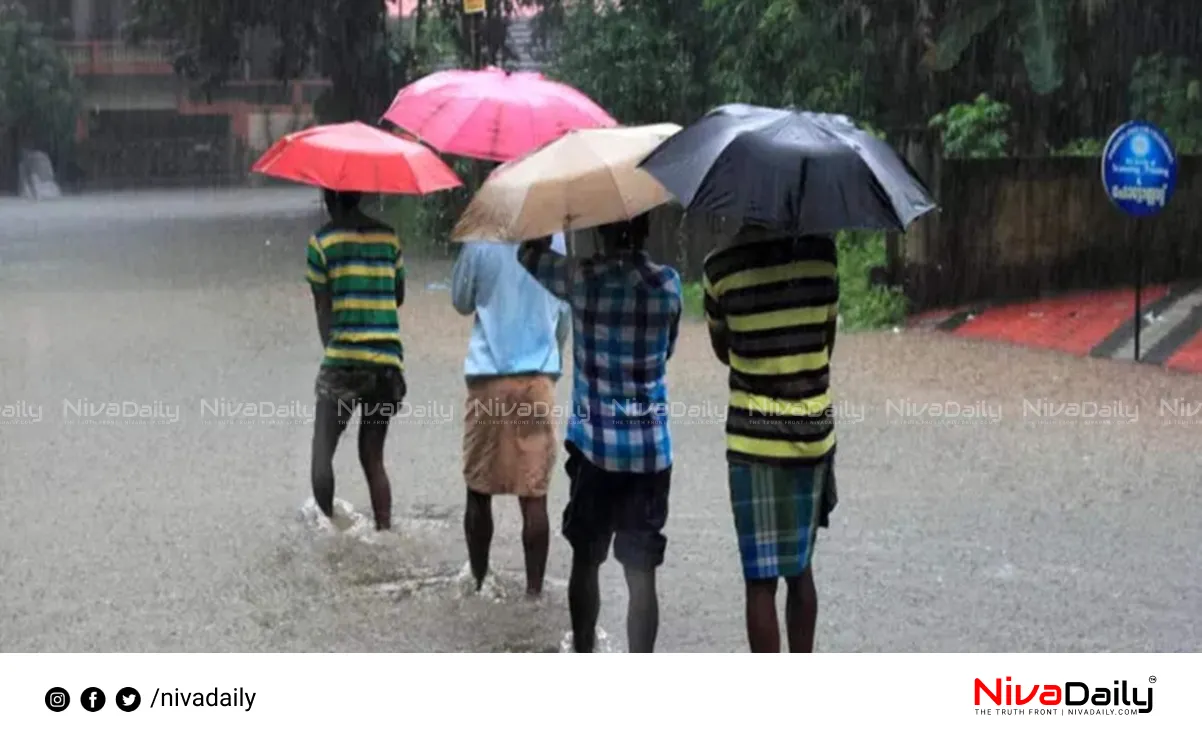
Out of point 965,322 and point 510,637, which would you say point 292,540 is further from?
point 965,322

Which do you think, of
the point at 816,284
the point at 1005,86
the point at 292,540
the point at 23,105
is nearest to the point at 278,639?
the point at 292,540

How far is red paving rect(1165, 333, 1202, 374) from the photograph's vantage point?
443 inches

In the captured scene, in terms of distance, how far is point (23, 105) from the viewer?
122 feet

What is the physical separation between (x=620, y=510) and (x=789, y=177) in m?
1.18

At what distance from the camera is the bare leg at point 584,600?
521 centimetres

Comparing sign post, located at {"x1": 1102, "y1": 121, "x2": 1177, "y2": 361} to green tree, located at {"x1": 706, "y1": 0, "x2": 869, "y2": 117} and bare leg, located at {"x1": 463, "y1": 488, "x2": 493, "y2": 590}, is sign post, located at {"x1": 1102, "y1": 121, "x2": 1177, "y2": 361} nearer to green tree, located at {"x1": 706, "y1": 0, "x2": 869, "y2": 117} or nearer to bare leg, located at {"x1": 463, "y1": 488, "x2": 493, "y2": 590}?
green tree, located at {"x1": 706, "y1": 0, "x2": 869, "y2": 117}

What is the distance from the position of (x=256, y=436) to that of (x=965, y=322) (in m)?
6.30

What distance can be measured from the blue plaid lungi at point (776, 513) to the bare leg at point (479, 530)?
1.59 meters

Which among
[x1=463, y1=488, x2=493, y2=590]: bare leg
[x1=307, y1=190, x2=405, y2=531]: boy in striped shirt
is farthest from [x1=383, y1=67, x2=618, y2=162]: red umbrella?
[x1=463, y1=488, x2=493, y2=590]: bare leg

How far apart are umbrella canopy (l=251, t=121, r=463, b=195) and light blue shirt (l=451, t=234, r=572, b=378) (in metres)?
0.56

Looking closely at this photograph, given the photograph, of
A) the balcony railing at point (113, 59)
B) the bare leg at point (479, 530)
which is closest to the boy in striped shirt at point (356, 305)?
the bare leg at point (479, 530)

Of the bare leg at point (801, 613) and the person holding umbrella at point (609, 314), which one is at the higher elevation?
the person holding umbrella at point (609, 314)

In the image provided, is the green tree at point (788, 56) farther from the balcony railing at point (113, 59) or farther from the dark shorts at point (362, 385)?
the balcony railing at point (113, 59)
